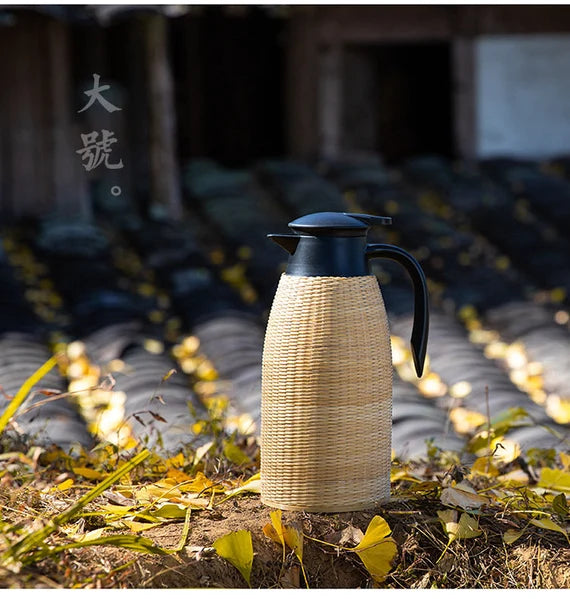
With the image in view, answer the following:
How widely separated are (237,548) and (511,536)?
1.86 feet

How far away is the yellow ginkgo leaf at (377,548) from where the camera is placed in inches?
72.0

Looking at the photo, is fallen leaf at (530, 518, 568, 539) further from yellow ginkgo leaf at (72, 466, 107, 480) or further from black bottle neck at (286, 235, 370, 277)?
yellow ginkgo leaf at (72, 466, 107, 480)

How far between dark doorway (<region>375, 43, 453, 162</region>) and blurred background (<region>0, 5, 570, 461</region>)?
2cm

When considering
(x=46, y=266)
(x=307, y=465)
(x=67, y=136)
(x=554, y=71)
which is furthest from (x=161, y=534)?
(x=554, y=71)

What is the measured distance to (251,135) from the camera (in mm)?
9688

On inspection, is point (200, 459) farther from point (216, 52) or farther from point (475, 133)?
point (216, 52)

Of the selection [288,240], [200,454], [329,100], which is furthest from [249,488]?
[329,100]

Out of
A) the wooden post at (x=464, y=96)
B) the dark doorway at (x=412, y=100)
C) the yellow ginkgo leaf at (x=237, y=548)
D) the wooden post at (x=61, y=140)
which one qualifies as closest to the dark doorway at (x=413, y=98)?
the dark doorway at (x=412, y=100)

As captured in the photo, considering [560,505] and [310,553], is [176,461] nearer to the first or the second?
[310,553]

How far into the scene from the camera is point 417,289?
2020mm

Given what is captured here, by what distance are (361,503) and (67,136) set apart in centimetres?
523

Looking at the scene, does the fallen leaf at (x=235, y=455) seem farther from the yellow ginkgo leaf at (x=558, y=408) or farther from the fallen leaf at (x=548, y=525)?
the yellow ginkgo leaf at (x=558, y=408)

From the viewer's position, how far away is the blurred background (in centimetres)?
387

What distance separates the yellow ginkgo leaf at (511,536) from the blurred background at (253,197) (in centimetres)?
58
